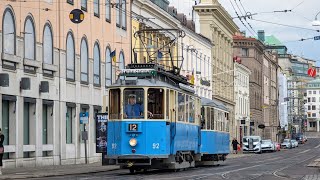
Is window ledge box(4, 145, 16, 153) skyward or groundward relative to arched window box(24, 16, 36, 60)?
groundward

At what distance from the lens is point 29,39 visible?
131 feet

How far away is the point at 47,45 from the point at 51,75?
1.58m

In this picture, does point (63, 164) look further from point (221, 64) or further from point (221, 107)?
point (221, 64)

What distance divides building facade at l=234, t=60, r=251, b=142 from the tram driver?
76.5m

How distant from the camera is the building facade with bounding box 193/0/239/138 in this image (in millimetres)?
91375

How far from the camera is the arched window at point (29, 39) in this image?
39.4 meters

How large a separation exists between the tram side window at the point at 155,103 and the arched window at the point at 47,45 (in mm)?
12033

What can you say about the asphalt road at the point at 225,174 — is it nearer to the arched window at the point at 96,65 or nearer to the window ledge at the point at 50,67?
the window ledge at the point at 50,67

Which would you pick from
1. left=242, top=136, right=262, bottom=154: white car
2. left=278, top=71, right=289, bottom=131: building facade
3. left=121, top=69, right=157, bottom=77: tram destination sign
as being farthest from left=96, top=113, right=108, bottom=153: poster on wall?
left=278, top=71, right=289, bottom=131: building facade

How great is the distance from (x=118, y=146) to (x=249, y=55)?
9755cm

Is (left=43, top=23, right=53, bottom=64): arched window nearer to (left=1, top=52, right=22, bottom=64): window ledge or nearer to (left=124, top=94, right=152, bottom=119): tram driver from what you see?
(left=1, top=52, right=22, bottom=64): window ledge

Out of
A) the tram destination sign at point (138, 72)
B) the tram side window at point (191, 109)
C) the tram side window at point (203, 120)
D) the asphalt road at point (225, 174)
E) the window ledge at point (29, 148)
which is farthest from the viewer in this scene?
the window ledge at point (29, 148)

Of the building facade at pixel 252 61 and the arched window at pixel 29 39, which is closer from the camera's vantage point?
the arched window at pixel 29 39

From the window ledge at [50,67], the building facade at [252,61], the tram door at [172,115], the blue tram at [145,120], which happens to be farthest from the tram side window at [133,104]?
the building facade at [252,61]
